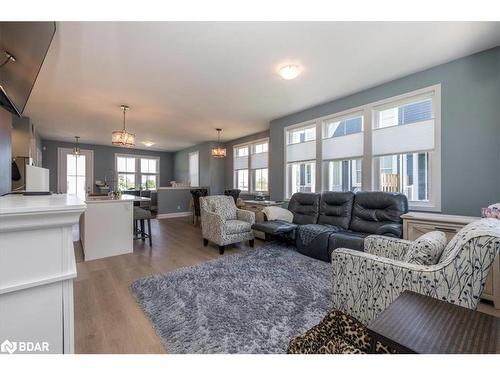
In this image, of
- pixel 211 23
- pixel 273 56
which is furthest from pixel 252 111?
pixel 211 23

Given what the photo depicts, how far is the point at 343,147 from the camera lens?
3834mm

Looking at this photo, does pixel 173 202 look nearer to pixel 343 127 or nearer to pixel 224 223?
pixel 224 223

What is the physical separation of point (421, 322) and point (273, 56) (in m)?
2.69

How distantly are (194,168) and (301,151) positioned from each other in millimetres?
5373

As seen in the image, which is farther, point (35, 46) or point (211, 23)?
point (211, 23)

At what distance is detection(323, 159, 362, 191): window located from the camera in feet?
12.4

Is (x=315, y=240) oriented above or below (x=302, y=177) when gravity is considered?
below

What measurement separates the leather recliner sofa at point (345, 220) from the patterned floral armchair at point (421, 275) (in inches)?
52.3

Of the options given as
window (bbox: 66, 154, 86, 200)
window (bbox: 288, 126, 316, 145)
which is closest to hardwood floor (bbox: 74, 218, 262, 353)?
window (bbox: 288, 126, 316, 145)

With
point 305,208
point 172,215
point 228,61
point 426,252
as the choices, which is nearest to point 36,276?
point 426,252

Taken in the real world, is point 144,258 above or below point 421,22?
below

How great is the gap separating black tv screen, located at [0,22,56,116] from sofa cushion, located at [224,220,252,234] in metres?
2.64

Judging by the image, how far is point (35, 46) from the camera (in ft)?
4.99
